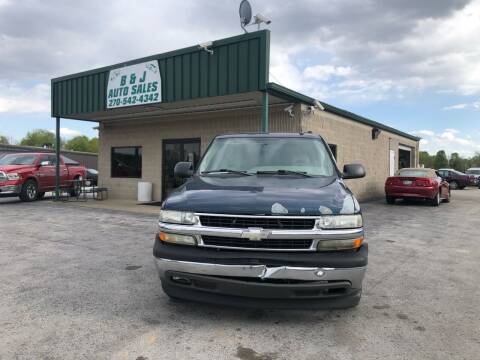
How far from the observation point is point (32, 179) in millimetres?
14602

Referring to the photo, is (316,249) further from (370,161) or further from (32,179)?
(370,161)

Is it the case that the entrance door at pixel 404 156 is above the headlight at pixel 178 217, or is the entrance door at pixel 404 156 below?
above

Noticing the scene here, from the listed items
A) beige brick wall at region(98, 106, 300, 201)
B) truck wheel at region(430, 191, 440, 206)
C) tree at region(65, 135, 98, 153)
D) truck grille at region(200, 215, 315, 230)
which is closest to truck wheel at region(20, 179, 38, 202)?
beige brick wall at region(98, 106, 300, 201)

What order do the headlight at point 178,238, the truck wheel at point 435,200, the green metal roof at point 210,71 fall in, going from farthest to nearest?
1. the truck wheel at point 435,200
2. the green metal roof at point 210,71
3. the headlight at point 178,238

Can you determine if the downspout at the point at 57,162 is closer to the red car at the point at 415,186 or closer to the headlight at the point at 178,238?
the red car at the point at 415,186

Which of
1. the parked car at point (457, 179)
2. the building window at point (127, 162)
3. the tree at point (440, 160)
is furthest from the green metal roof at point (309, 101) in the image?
the tree at point (440, 160)

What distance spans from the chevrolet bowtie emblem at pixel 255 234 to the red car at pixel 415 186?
12.8m

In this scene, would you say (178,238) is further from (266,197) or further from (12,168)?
(12,168)

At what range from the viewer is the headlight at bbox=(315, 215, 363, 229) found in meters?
3.28

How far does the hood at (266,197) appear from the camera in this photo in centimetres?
331

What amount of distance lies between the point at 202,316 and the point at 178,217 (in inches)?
39.8

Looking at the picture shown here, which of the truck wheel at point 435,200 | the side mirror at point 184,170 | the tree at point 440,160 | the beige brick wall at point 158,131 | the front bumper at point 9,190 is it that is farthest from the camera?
the tree at point 440,160

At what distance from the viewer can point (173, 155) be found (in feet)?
48.3

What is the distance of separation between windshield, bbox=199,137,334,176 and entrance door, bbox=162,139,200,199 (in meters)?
9.07
